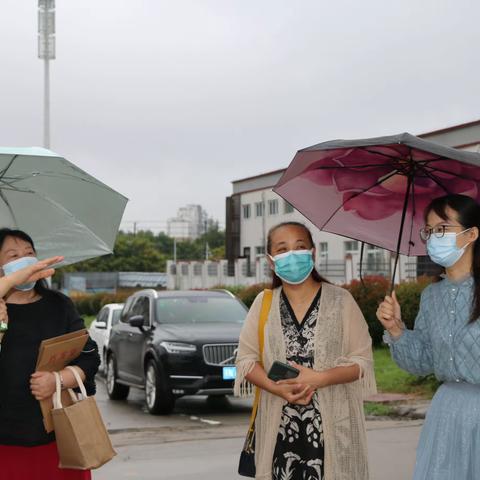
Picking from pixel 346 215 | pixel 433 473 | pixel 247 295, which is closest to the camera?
pixel 433 473

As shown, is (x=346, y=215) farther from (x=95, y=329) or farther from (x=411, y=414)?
(x=95, y=329)

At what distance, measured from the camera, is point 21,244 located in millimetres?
4359

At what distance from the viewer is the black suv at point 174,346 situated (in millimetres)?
11891

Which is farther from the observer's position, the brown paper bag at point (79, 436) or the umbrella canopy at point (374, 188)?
the umbrella canopy at point (374, 188)

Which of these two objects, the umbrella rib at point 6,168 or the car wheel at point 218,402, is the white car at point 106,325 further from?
the umbrella rib at point 6,168

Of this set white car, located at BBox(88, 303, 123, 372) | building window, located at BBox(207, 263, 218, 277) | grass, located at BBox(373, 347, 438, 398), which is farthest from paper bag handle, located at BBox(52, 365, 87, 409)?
building window, located at BBox(207, 263, 218, 277)

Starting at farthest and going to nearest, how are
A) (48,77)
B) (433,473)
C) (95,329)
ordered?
(48,77), (95,329), (433,473)

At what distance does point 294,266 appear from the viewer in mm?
4422

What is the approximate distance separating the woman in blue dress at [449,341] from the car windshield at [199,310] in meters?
9.26

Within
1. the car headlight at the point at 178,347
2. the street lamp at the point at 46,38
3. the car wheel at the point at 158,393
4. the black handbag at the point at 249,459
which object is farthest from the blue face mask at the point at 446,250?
the street lamp at the point at 46,38

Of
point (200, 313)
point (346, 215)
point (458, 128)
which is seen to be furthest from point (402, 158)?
point (458, 128)

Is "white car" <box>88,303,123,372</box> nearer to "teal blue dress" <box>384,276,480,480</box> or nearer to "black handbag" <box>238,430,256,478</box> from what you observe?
"black handbag" <box>238,430,256,478</box>

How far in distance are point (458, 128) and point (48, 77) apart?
652 inches

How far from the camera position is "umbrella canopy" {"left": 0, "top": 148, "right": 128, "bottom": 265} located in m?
5.02
